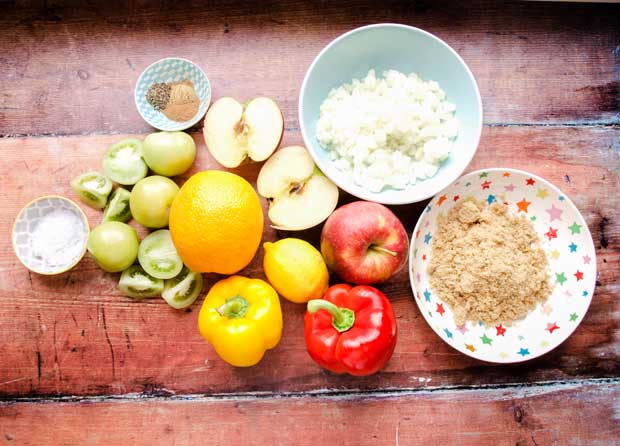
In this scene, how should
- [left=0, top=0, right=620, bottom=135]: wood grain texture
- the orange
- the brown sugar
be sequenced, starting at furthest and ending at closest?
[left=0, top=0, right=620, bottom=135]: wood grain texture, the brown sugar, the orange

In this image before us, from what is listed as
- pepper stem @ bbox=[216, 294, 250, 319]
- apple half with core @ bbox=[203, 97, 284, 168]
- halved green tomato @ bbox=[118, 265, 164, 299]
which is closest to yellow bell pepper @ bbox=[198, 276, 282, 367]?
pepper stem @ bbox=[216, 294, 250, 319]

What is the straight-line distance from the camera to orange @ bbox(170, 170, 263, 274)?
2.81 ft

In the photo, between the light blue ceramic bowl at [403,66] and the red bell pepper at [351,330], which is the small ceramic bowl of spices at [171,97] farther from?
the red bell pepper at [351,330]

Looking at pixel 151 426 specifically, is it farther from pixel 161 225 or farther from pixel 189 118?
pixel 189 118

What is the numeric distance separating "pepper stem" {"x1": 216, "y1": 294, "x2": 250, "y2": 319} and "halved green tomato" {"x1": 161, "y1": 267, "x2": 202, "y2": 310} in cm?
9

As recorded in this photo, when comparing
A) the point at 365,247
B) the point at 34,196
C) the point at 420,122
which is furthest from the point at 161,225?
the point at 420,122

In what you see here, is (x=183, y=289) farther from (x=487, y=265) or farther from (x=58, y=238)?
(x=487, y=265)

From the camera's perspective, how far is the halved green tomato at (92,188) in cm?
100

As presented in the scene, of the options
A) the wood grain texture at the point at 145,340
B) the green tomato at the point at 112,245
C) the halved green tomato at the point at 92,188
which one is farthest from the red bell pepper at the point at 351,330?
the halved green tomato at the point at 92,188

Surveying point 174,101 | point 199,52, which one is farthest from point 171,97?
point 199,52

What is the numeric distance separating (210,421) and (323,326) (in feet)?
1.00

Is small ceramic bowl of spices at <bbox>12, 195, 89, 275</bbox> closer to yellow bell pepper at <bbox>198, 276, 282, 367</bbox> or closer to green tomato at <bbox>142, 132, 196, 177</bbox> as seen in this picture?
green tomato at <bbox>142, 132, 196, 177</bbox>

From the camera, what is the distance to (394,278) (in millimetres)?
1031

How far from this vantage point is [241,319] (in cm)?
92
